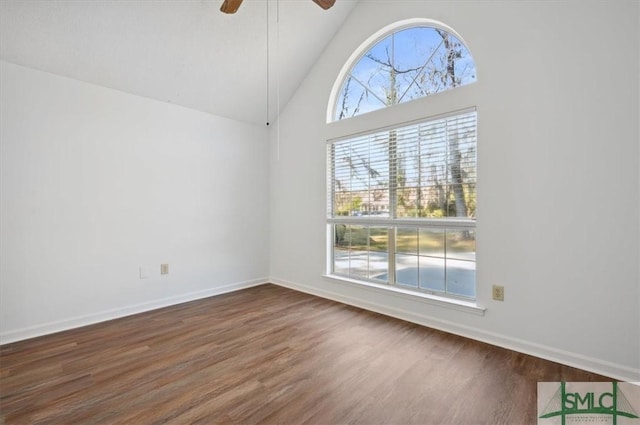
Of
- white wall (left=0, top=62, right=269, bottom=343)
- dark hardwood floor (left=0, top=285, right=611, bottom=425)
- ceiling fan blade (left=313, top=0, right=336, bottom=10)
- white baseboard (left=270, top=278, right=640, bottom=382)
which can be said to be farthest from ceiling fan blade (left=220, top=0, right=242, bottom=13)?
white baseboard (left=270, top=278, right=640, bottom=382)

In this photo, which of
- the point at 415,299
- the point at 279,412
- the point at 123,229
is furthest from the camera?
the point at 123,229

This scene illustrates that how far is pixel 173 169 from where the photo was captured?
3.49 meters

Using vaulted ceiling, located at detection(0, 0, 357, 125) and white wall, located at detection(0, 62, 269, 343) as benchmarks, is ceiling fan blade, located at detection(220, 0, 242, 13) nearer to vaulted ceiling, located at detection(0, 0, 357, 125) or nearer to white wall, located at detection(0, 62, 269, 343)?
vaulted ceiling, located at detection(0, 0, 357, 125)

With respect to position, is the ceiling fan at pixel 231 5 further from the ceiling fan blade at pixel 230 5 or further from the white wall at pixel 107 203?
the white wall at pixel 107 203

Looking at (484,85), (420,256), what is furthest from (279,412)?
(484,85)

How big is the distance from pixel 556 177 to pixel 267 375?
2448 millimetres

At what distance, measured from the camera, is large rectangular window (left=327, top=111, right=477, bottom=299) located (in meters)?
2.65

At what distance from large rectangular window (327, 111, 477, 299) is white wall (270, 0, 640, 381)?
163 millimetres

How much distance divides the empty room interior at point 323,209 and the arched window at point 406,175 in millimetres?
21

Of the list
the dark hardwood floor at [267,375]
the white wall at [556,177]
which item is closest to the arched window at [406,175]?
the white wall at [556,177]

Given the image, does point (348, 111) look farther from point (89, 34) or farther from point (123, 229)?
point (123, 229)

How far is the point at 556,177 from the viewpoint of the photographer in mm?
2131

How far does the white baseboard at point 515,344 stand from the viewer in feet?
6.31

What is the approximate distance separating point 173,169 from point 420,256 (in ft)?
9.62
